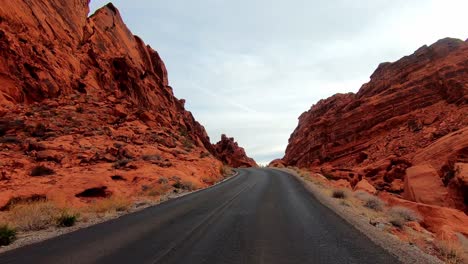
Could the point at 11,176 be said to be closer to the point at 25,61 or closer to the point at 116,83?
the point at 25,61

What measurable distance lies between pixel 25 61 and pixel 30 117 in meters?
6.66

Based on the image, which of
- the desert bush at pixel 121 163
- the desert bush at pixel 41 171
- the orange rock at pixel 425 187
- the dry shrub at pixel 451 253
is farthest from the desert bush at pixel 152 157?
the dry shrub at pixel 451 253

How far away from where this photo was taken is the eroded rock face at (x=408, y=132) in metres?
21.8

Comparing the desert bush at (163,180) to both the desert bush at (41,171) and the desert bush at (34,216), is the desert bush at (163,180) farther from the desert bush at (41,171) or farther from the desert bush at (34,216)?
the desert bush at (34,216)

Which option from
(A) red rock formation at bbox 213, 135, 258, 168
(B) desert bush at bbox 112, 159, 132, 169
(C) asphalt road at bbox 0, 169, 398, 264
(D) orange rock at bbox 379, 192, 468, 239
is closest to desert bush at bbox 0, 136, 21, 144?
(B) desert bush at bbox 112, 159, 132, 169

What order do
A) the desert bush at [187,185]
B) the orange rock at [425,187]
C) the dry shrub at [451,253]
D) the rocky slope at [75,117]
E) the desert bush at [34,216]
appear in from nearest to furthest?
the dry shrub at [451,253], the desert bush at [34,216], the orange rock at [425,187], the rocky slope at [75,117], the desert bush at [187,185]

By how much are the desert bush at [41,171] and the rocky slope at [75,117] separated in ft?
0.19

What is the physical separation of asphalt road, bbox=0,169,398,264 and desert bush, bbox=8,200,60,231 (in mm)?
1969

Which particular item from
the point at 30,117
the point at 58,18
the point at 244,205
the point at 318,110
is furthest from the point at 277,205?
the point at 318,110

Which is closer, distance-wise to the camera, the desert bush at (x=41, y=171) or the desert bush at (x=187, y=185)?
the desert bush at (x=41, y=171)

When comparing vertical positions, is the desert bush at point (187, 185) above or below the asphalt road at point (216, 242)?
above

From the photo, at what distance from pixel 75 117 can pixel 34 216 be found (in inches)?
809

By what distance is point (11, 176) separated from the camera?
18.2m

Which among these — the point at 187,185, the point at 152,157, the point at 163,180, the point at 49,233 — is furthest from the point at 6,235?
the point at 152,157
